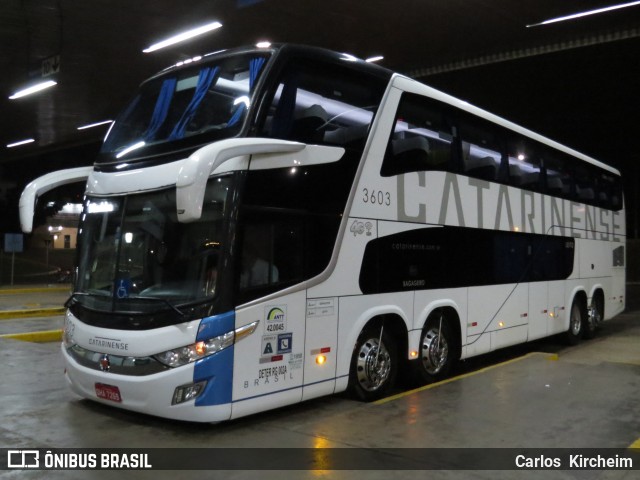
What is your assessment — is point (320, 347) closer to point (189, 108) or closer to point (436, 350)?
point (436, 350)

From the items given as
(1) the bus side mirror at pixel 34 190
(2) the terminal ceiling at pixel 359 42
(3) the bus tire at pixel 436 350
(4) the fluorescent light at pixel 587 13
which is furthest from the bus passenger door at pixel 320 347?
(4) the fluorescent light at pixel 587 13

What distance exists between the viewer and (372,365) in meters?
7.65

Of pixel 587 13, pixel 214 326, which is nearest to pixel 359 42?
pixel 587 13

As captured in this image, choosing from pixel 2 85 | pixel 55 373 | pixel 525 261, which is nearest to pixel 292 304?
pixel 55 373

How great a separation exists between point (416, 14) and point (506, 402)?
9284 mm

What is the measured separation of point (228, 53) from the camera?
6.90m

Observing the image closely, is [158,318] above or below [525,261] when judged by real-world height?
below

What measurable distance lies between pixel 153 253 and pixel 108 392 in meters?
1.52

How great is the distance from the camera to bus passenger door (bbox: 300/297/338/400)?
6.67 meters

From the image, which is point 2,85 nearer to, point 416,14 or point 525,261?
point 416,14

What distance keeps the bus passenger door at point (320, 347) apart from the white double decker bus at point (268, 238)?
0.02 m

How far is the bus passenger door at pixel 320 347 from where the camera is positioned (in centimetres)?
667

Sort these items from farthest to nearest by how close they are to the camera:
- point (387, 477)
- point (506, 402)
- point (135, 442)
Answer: point (506, 402), point (135, 442), point (387, 477)

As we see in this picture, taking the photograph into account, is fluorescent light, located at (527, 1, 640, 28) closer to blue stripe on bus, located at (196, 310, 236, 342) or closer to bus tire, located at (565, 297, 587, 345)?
bus tire, located at (565, 297, 587, 345)
